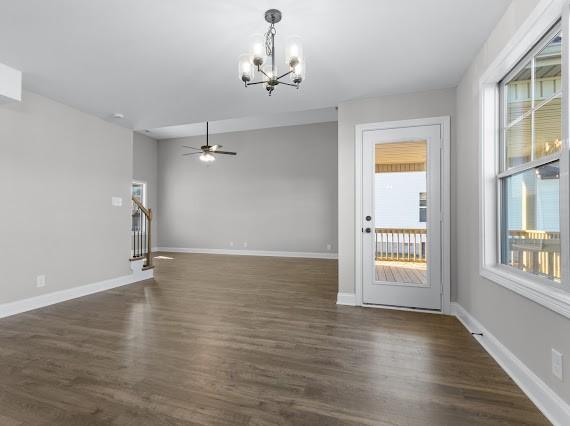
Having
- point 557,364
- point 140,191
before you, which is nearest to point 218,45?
point 557,364

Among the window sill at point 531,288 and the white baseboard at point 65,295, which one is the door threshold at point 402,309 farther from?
the white baseboard at point 65,295

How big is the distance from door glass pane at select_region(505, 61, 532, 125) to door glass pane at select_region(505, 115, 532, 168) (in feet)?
0.26

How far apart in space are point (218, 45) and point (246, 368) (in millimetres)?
2692

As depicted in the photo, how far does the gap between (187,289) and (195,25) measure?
361 centimetres

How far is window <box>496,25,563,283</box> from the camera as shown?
1828mm

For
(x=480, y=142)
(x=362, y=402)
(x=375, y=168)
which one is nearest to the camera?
(x=362, y=402)

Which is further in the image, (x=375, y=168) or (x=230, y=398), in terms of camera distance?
(x=375, y=168)

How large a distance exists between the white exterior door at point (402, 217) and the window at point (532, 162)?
100cm

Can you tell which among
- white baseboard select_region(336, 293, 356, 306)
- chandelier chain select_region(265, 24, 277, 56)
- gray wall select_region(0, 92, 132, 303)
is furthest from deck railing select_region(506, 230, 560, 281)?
gray wall select_region(0, 92, 132, 303)

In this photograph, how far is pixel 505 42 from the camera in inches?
86.4

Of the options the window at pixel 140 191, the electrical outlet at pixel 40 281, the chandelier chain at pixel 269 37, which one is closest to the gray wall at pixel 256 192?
the window at pixel 140 191

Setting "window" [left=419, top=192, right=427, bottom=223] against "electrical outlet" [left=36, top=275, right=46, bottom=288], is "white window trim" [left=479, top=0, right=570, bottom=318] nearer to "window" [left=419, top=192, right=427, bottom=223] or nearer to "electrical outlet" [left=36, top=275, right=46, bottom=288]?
"window" [left=419, top=192, right=427, bottom=223]

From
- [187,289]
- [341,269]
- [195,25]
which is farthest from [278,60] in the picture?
[187,289]

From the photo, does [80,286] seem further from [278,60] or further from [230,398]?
[278,60]
